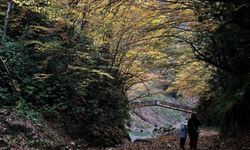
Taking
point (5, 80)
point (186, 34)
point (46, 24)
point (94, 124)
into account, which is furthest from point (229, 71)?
point (46, 24)

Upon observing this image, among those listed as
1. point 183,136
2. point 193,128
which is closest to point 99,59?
point 183,136

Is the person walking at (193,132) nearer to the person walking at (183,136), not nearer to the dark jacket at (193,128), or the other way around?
the dark jacket at (193,128)

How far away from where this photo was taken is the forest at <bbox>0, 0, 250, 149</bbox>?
10156mm

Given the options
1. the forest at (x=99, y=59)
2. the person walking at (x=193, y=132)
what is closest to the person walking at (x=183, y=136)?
the person walking at (x=193, y=132)

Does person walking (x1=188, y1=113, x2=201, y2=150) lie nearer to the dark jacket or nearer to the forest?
the dark jacket

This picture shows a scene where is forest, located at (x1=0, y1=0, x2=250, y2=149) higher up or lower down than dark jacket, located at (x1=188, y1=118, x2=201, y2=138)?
higher up

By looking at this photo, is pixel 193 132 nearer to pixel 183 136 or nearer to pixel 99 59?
pixel 183 136

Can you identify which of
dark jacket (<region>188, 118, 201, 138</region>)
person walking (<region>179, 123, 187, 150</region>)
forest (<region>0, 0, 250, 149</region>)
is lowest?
person walking (<region>179, 123, 187, 150</region>)

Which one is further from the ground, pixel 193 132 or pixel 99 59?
pixel 99 59

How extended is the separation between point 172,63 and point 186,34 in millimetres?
5078

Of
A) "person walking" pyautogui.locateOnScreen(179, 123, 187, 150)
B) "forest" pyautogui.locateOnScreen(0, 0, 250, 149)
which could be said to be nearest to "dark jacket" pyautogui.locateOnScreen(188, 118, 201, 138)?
"forest" pyautogui.locateOnScreen(0, 0, 250, 149)

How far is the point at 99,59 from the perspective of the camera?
17203mm

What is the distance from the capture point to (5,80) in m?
14.1

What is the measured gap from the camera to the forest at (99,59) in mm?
10156
